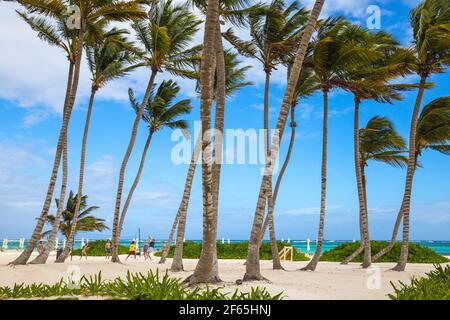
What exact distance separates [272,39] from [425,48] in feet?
18.8

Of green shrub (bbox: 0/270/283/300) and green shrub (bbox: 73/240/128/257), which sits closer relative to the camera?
green shrub (bbox: 0/270/283/300)

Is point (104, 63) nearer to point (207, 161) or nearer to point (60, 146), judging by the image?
point (60, 146)

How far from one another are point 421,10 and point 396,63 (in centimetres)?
218

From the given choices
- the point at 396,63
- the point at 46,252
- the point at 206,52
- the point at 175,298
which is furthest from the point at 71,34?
the point at 175,298

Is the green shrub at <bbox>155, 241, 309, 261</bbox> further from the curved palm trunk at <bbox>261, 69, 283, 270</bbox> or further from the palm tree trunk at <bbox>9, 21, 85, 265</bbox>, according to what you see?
the palm tree trunk at <bbox>9, 21, 85, 265</bbox>

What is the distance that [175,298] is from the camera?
693 centimetres

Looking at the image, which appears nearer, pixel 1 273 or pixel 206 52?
pixel 206 52

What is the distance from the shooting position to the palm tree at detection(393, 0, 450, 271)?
640 inches

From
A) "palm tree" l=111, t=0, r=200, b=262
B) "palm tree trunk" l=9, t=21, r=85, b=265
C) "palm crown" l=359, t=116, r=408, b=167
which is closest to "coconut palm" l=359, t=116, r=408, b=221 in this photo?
"palm crown" l=359, t=116, r=408, b=167

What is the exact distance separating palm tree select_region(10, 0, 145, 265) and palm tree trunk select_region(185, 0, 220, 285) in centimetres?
779

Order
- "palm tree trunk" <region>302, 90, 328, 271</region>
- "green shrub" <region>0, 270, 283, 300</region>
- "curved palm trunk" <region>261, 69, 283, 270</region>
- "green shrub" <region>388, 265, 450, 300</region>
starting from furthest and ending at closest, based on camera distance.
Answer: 1. "palm tree trunk" <region>302, 90, 328, 271</region>
2. "curved palm trunk" <region>261, 69, 283, 270</region>
3. "green shrub" <region>388, 265, 450, 300</region>
4. "green shrub" <region>0, 270, 283, 300</region>
